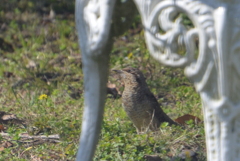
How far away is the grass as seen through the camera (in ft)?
13.1

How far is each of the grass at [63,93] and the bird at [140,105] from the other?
12 centimetres

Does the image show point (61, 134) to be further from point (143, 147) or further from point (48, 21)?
→ point (48, 21)

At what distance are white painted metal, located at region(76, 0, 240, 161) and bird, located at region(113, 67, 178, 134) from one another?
2248mm

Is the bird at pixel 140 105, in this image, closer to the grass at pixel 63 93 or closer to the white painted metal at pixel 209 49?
the grass at pixel 63 93

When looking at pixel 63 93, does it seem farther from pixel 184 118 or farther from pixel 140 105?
pixel 184 118

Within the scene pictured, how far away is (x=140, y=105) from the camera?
5043 mm

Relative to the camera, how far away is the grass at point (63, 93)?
157 inches

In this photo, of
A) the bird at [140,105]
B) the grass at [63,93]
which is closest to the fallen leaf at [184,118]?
the bird at [140,105]

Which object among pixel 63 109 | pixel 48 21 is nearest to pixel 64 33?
pixel 48 21

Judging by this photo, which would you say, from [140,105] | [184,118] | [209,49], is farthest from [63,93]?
[209,49]

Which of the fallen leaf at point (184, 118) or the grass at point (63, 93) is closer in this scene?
the grass at point (63, 93)

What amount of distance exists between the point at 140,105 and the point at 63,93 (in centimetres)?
101

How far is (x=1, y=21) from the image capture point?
8352mm

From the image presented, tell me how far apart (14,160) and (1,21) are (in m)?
4.88
